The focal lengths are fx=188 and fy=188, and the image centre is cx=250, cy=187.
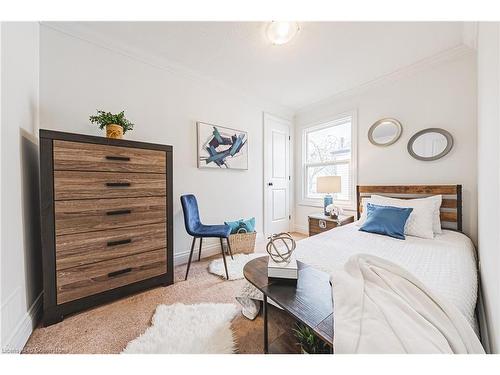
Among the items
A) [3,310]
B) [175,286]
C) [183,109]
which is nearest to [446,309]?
[175,286]

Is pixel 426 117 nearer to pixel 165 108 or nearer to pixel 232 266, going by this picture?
pixel 232 266

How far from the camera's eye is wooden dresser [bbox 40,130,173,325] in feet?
4.24

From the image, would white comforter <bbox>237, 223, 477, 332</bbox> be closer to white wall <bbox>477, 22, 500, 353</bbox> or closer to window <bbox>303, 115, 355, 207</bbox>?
white wall <bbox>477, 22, 500, 353</bbox>

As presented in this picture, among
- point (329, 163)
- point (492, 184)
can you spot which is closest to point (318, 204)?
point (329, 163)

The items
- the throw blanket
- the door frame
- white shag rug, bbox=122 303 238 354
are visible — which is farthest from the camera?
the door frame

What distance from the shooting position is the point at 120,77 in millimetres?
1953

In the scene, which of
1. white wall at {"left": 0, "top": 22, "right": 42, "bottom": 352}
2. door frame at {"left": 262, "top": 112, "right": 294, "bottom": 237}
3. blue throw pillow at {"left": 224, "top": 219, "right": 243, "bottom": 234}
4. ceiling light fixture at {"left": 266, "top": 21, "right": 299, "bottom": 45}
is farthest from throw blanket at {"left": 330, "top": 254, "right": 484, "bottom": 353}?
door frame at {"left": 262, "top": 112, "right": 294, "bottom": 237}

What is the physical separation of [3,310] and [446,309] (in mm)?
2037

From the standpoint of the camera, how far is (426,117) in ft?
7.36

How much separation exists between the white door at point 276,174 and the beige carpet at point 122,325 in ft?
5.68

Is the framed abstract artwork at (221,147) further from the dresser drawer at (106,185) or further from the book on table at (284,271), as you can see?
the book on table at (284,271)

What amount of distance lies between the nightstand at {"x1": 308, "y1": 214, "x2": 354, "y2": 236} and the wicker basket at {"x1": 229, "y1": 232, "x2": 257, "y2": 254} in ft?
3.17
